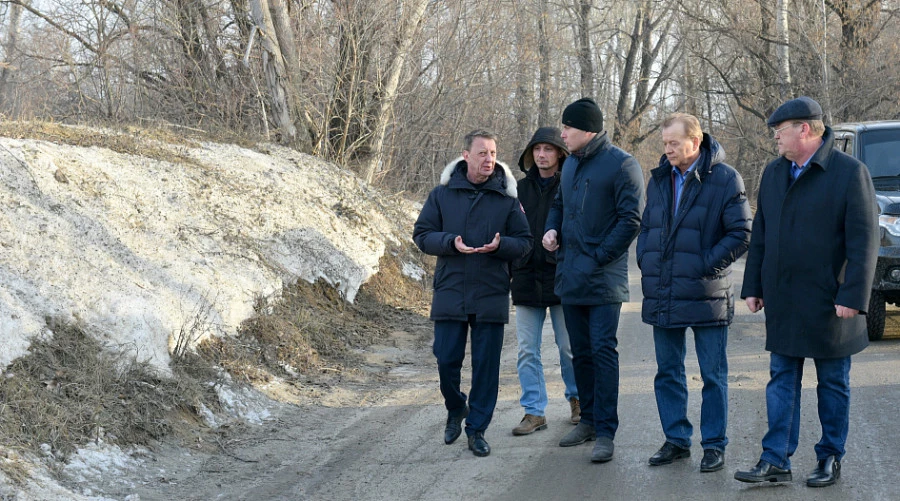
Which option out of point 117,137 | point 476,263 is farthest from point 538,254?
point 117,137

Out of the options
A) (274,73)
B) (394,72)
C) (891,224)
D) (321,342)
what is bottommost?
(321,342)

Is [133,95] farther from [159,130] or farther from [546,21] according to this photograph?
[546,21]

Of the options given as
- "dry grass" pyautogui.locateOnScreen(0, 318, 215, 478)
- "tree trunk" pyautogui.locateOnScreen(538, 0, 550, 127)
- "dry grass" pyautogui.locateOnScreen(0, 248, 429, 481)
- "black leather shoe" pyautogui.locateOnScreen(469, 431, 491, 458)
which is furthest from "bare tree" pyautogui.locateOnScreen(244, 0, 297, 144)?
"tree trunk" pyautogui.locateOnScreen(538, 0, 550, 127)

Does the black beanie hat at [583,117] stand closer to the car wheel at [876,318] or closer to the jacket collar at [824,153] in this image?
the jacket collar at [824,153]

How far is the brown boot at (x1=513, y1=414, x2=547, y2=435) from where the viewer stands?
6.32 m

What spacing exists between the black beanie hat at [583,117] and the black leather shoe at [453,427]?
82.6 inches

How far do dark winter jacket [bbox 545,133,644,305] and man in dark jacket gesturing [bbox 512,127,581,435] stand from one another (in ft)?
1.64

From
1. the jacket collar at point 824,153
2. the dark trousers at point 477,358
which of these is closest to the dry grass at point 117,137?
the dark trousers at point 477,358

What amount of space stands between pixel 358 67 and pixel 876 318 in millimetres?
9644

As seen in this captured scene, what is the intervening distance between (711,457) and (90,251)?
5.11m

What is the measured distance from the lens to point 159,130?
12906 mm

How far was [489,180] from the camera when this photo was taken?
6152 mm

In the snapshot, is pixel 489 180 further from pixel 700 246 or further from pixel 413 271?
pixel 413 271

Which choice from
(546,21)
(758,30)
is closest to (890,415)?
(758,30)
